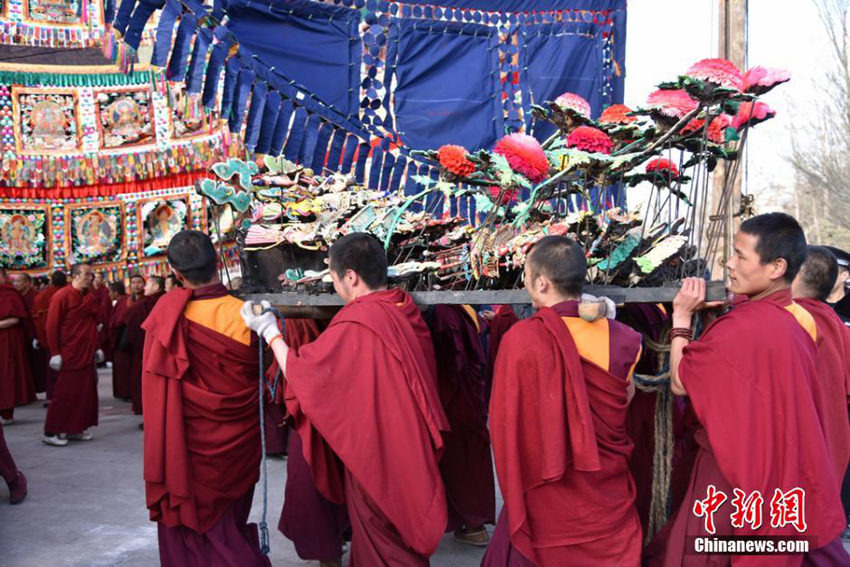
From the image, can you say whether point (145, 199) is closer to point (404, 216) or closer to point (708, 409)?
point (404, 216)

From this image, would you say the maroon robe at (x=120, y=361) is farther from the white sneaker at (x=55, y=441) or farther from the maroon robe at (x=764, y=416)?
the maroon robe at (x=764, y=416)

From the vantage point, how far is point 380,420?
262 cm

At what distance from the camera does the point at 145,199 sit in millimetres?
9367

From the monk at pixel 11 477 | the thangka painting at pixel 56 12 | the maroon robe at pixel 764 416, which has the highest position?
the thangka painting at pixel 56 12

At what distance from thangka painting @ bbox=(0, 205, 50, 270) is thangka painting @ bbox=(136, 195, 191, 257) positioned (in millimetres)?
1271

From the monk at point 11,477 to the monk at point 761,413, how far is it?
3.74 meters

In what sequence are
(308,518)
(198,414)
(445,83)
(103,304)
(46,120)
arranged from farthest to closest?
(103,304)
(46,120)
(445,83)
(308,518)
(198,414)

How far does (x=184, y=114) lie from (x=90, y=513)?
4.93 metres

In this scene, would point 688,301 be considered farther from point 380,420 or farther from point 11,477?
point 11,477

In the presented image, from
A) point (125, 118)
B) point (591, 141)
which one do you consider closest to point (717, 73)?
point (591, 141)

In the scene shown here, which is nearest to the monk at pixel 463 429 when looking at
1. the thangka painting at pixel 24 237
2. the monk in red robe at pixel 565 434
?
the monk in red robe at pixel 565 434

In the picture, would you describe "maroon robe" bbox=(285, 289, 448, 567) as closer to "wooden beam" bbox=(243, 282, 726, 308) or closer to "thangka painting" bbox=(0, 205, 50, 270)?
"wooden beam" bbox=(243, 282, 726, 308)

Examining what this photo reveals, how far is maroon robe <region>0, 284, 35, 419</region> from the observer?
727 centimetres

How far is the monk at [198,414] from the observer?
2996 millimetres
